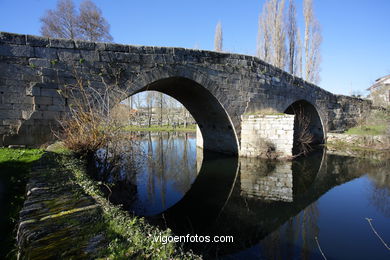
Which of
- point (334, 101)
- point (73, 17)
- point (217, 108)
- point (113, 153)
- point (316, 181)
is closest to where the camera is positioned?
point (113, 153)

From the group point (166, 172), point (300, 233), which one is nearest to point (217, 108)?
point (166, 172)

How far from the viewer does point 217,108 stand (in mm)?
8938

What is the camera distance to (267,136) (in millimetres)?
8633

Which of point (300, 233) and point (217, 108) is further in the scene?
point (217, 108)

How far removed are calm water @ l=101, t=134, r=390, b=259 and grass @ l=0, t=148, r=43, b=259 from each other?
1756 mm

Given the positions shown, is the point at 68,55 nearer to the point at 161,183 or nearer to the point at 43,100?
the point at 43,100

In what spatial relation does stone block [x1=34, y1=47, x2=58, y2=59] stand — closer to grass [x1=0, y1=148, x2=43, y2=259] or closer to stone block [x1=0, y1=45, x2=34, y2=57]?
stone block [x1=0, y1=45, x2=34, y2=57]

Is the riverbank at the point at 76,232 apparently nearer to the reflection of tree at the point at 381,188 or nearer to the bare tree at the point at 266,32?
the reflection of tree at the point at 381,188

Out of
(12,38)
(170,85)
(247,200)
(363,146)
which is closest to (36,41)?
(12,38)

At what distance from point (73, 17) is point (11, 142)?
1610 centimetres

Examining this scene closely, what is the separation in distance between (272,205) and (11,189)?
15.3 feet

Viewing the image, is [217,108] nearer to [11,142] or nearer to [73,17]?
[11,142]

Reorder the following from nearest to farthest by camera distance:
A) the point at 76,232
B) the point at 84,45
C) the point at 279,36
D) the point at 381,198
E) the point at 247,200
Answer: the point at 76,232 → the point at 247,200 → the point at 381,198 → the point at 84,45 → the point at 279,36

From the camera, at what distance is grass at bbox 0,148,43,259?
5.72ft
